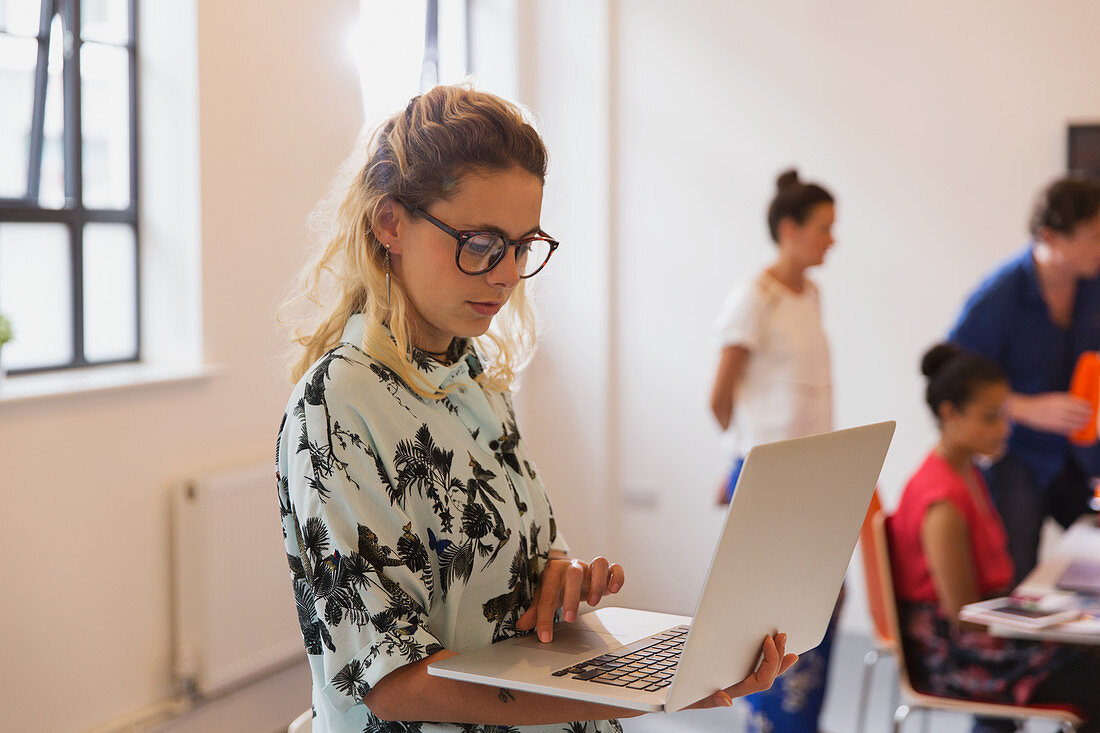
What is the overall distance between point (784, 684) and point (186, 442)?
1746 mm

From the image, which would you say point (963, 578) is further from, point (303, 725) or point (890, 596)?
point (303, 725)

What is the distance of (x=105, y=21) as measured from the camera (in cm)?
296

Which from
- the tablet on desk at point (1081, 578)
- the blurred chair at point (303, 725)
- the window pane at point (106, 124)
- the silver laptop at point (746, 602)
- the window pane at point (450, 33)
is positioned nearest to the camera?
the silver laptop at point (746, 602)

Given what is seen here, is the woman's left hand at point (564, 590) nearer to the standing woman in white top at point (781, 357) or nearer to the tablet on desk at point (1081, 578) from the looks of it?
the tablet on desk at point (1081, 578)

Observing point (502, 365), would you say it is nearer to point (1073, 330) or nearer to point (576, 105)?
point (1073, 330)

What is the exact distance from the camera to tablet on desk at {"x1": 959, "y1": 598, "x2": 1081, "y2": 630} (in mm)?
2096

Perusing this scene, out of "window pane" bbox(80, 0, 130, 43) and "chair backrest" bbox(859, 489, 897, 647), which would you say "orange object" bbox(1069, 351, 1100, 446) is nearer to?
"chair backrest" bbox(859, 489, 897, 647)

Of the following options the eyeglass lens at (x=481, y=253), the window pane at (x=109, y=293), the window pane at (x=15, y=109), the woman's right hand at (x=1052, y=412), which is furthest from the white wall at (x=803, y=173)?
the eyeglass lens at (x=481, y=253)

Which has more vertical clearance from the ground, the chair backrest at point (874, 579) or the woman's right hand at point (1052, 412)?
the woman's right hand at point (1052, 412)

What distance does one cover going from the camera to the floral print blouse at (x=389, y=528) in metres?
0.98

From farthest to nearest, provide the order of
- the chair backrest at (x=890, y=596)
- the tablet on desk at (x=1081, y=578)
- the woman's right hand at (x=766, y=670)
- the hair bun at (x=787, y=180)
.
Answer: the hair bun at (x=787, y=180)
the chair backrest at (x=890, y=596)
the tablet on desk at (x=1081, y=578)
the woman's right hand at (x=766, y=670)

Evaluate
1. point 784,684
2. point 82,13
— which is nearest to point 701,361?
point 784,684

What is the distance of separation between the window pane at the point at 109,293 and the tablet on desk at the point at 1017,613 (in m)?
2.29

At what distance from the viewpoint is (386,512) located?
3.33ft
